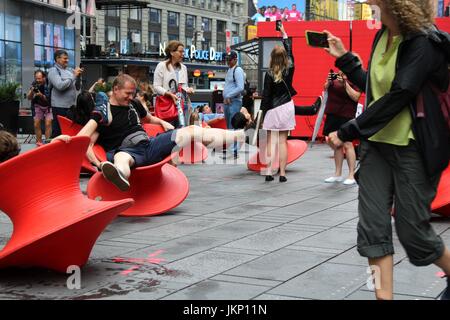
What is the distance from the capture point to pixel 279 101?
33.4 feet

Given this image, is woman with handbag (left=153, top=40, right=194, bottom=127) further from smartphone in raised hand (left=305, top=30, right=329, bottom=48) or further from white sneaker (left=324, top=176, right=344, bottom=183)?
smartphone in raised hand (left=305, top=30, right=329, bottom=48)

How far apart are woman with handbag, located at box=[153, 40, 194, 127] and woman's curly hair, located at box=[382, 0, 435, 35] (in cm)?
717

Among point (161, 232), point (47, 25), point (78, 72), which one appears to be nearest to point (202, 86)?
point (47, 25)

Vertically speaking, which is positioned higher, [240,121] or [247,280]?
[240,121]

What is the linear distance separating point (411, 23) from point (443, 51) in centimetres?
21

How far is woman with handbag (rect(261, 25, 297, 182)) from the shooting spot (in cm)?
1010

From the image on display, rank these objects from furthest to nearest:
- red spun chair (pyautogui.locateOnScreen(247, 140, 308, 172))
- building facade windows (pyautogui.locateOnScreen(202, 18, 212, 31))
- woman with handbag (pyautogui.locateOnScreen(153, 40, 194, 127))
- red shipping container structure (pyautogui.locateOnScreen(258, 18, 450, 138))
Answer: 1. building facade windows (pyautogui.locateOnScreen(202, 18, 212, 31))
2. red shipping container structure (pyautogui.locateOnScreen(258, 18, 450, 138))
3. red spun chair (pyautogui.locateOnScreen(247, 140, 308, 172))
4. woman with handbag (pyautogui.locateOnScreen(153, 40, 194, 127))

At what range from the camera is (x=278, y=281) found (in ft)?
15.0

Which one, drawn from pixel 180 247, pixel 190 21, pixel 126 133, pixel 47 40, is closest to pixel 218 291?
pixel 180 247

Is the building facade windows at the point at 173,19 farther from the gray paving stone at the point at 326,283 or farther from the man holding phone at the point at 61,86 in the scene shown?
the gray paving stone at the point at 326,283

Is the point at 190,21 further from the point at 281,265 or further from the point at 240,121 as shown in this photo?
the point at 281,265

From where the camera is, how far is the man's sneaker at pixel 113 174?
6.09 m

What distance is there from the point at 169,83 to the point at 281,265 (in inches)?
246

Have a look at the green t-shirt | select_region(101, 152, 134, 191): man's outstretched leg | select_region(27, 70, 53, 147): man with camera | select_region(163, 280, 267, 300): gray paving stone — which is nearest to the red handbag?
select_region(101, 152, 134, 191): man's outstretched leg
